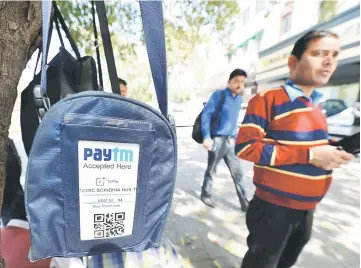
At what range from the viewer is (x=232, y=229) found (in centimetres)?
282

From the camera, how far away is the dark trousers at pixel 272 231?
4.50 ft

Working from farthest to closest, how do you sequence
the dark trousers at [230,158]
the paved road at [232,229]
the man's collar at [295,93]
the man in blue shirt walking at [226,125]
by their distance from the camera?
1. the dark trousers at [230,158]
2. the man in blue shirt walking at [226,125]
3. the paved road at [232,229]
4. the man's collar at [295,93]

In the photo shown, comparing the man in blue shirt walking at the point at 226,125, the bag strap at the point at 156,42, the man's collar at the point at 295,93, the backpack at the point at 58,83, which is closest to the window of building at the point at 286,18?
the man in blue shirt walking at the point at 226,125

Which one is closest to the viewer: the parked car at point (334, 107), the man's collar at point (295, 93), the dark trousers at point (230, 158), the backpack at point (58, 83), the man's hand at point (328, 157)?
the backpack at point (58, 83)

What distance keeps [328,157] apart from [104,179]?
1115mm

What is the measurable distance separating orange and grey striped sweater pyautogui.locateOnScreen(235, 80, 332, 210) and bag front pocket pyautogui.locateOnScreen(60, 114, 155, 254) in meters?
0.88

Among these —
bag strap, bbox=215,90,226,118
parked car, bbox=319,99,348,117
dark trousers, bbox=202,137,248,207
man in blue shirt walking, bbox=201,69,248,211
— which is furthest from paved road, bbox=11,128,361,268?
parked car, bbox=319,99,348,117

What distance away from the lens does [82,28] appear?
10.0 feet

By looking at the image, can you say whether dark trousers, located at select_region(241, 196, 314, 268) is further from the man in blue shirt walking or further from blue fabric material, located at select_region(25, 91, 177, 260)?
the man in blue shirt walking

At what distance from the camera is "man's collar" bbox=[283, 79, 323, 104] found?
133cm

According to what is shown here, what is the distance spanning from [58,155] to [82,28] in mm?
2968

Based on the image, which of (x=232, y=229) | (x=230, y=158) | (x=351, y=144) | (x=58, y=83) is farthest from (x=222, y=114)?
(x=58, y=83)

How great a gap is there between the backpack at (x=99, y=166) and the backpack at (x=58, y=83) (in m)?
0.33

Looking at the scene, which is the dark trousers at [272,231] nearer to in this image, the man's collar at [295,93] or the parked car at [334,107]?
the man's collar at [295,93]
